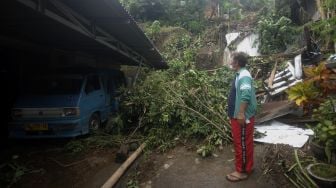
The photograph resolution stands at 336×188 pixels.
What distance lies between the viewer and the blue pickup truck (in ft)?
22.8

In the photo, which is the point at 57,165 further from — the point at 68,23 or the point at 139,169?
the point at 68,23

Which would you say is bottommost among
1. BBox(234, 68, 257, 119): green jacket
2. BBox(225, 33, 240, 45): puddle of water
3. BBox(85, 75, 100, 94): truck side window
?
BBox(234, 68, 257, 119): green jacket

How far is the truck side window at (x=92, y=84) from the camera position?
7988 millimetres

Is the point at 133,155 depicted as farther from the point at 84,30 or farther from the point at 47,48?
the point at 47,48

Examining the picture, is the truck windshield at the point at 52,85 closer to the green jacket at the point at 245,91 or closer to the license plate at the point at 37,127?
the license plate at the point at 37,127

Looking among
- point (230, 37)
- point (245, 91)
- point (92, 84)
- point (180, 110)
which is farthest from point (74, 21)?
point (230, 37)

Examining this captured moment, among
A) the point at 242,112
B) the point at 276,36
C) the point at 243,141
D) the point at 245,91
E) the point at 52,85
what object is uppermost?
the point at 276,36

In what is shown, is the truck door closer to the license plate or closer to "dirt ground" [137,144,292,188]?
the license plate

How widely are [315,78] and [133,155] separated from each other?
3.78m

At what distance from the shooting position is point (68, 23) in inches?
185

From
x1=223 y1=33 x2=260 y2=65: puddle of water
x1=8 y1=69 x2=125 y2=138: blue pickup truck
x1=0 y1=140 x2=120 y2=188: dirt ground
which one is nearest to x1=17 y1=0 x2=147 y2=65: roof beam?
x1=8 y1=69 x2=125 y2=138: blue pickup truck

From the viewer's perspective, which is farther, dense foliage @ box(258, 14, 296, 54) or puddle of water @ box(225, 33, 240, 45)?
puddle of water @ box(225, 33, 240, 45)

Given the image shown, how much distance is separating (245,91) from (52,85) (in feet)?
17.4

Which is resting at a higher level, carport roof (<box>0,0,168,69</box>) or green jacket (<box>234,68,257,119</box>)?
carport roof (<box>0,0,168,69</box>)
